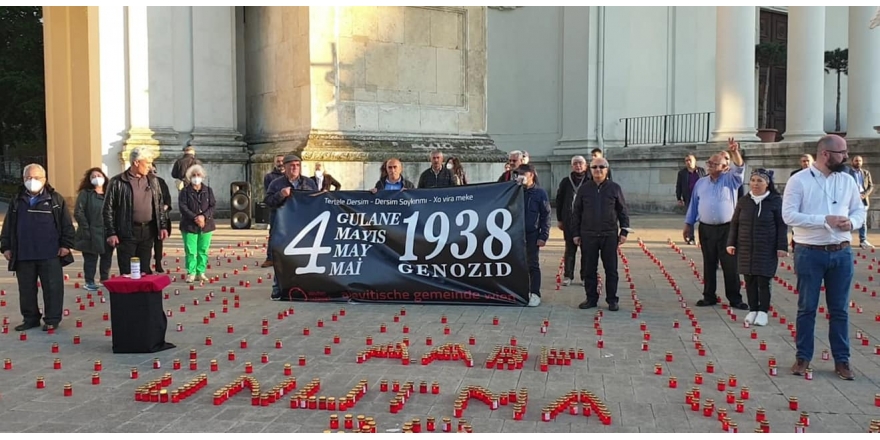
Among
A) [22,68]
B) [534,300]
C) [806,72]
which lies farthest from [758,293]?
[22,68]

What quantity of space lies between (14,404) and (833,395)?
565 centimetres

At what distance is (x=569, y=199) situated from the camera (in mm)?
10945

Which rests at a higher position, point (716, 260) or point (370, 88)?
point (370, 88)

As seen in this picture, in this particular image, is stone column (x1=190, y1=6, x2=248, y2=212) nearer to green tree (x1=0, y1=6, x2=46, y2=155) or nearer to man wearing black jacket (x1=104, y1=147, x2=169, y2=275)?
man wearing black jacket (x1=104, y1=147, x2=169, y2=275)

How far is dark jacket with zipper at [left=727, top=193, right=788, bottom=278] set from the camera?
8523 mm

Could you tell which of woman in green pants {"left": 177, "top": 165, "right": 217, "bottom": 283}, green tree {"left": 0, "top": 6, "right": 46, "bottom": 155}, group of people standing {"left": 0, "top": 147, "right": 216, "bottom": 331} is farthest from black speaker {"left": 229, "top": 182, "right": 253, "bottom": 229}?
green tree {"left": 0, "top": 6, "right": 46, "bottom": 155}

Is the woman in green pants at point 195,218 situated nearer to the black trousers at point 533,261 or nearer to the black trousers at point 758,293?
the black trousers at point 533,261

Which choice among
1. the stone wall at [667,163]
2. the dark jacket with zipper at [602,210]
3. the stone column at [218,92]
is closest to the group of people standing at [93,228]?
the dark jacket with zipper at [602,210]

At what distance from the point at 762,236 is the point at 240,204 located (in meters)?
12.5

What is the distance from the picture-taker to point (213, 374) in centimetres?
645

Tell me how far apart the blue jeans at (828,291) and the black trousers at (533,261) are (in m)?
3.64

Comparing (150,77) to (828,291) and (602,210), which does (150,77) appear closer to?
(602,210)

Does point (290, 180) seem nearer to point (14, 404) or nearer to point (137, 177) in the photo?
point (137, 177)

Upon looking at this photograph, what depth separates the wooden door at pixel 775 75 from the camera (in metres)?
32.7
